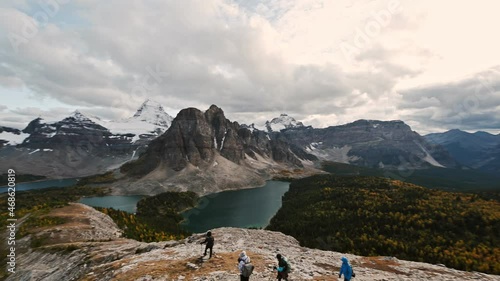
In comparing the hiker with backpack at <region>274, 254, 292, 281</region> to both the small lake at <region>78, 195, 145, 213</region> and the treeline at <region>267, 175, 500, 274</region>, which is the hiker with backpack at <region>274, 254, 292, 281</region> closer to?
the treeline at <region>267, 175, 500, 274</region>

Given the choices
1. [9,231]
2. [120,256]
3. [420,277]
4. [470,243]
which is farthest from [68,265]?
[470,243]

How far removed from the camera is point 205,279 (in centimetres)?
2494

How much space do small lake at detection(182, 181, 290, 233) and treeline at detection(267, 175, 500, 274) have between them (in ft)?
57.5

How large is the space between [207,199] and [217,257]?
555 ft

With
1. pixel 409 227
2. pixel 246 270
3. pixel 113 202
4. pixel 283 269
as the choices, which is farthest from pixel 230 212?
pixel 246 270

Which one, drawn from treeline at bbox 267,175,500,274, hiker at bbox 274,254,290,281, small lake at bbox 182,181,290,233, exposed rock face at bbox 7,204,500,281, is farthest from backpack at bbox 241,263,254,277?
small lake at bbox 182,181,290,233

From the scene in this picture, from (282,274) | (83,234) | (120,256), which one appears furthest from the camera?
(83,234)

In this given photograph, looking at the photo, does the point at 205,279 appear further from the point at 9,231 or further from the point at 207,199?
the point at 207,199

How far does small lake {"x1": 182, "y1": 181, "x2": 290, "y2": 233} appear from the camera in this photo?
12940 cm

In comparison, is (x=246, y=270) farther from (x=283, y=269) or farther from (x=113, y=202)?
(x=113, y=202)

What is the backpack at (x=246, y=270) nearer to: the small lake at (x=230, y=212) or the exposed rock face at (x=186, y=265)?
the exposed rock face at (x=186, y=265)

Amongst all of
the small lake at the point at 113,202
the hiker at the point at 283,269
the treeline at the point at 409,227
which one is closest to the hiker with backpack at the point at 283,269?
the hiker at the point at 283,269

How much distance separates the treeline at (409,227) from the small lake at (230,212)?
17540 mm

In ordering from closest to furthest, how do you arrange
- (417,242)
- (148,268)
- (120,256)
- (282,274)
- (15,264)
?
(282,274), (148,268), (120,256), (15,264), (417,242)
